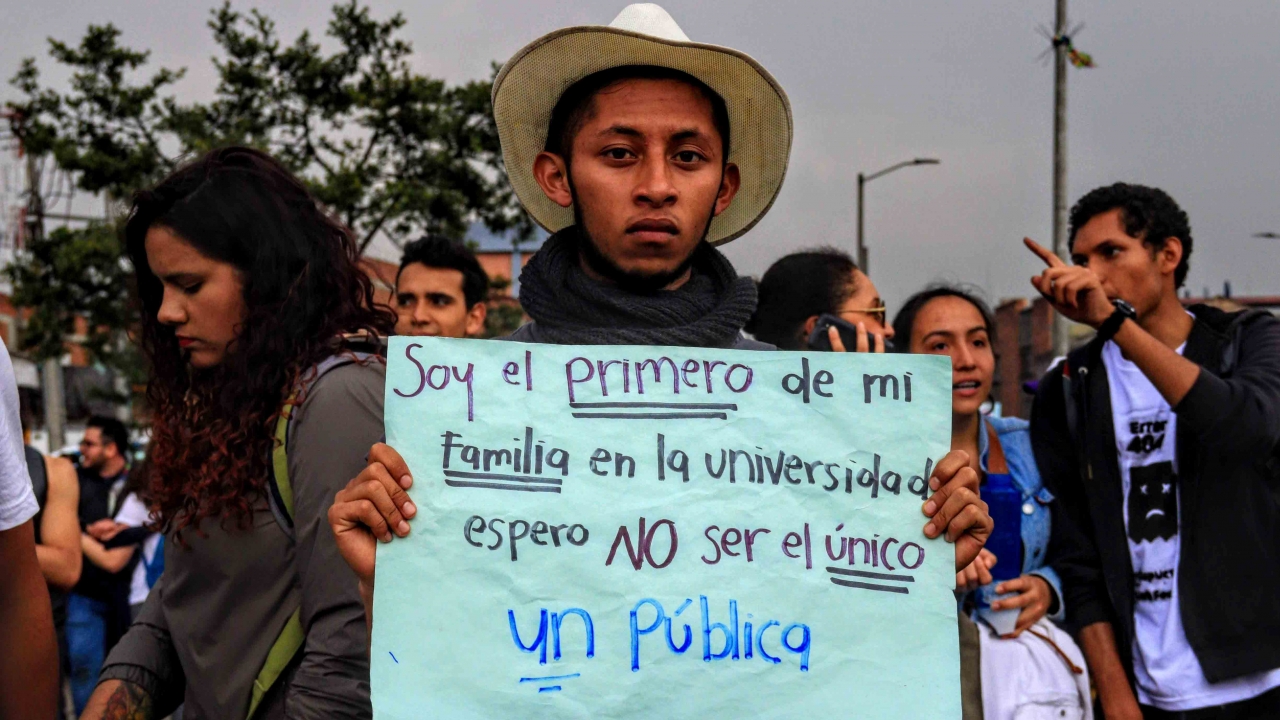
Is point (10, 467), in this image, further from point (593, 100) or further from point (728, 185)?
point (728, 185)

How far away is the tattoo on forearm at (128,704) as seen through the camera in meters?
2.20

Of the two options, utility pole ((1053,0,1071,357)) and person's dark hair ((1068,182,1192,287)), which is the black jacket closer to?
person's dark hair ((1068,182,1192,287))

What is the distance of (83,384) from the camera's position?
33.8 m

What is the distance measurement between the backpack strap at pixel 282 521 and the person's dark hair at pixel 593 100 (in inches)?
24.1

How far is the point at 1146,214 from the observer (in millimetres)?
3295

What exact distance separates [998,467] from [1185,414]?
62cm

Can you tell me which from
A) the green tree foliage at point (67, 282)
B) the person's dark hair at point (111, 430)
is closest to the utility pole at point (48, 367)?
the green tree foliage at point (67, 282)

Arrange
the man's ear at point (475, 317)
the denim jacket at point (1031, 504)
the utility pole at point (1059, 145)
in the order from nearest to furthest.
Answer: the denim jacket at point (1031, 504), the man's ear at point (475, 317), the utility pole at point (1059, 145)

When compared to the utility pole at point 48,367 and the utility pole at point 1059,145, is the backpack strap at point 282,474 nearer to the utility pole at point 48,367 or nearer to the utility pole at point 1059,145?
the utility pole at point 1059,145

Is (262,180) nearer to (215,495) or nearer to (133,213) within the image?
(133,213)

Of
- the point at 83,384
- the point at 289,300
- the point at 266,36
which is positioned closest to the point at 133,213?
the point at 289,300

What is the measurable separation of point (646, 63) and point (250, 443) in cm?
99

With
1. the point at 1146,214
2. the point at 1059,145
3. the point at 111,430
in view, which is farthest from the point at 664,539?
the point at 1059,145

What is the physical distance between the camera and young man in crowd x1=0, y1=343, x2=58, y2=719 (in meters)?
1.81
